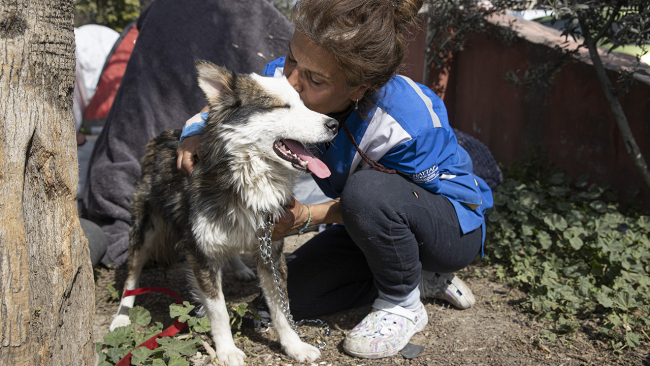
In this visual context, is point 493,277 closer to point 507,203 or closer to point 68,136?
point 507,203

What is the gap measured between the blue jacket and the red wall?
5.40ft

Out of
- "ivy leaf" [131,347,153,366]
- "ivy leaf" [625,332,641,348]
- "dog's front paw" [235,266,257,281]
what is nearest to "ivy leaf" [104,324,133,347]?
"ivy leaf" [131,347,153,366]

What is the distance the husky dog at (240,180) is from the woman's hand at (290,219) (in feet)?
0.13

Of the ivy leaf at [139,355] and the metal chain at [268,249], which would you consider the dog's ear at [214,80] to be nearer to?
the metal chain at [268,249]

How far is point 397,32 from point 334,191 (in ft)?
3.10

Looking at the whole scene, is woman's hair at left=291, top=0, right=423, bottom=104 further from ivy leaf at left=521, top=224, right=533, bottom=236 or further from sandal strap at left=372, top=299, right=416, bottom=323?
ivy leaf at left=521, top=224, right=533, bottom=236

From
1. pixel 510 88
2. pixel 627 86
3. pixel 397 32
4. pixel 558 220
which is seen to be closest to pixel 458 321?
pixel 558 220

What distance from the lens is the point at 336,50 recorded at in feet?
6.30

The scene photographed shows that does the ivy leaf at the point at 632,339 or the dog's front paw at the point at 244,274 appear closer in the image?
the ivy leaf at the point at 632,339

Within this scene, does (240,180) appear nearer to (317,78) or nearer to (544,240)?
(317,78)

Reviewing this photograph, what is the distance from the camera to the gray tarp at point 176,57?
3.72 meters

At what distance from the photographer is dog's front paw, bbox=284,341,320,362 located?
223 cm

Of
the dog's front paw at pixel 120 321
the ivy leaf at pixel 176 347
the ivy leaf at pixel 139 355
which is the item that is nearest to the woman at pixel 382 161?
the ivy leaf at pixel 176 347

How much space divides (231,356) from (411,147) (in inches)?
50.9
